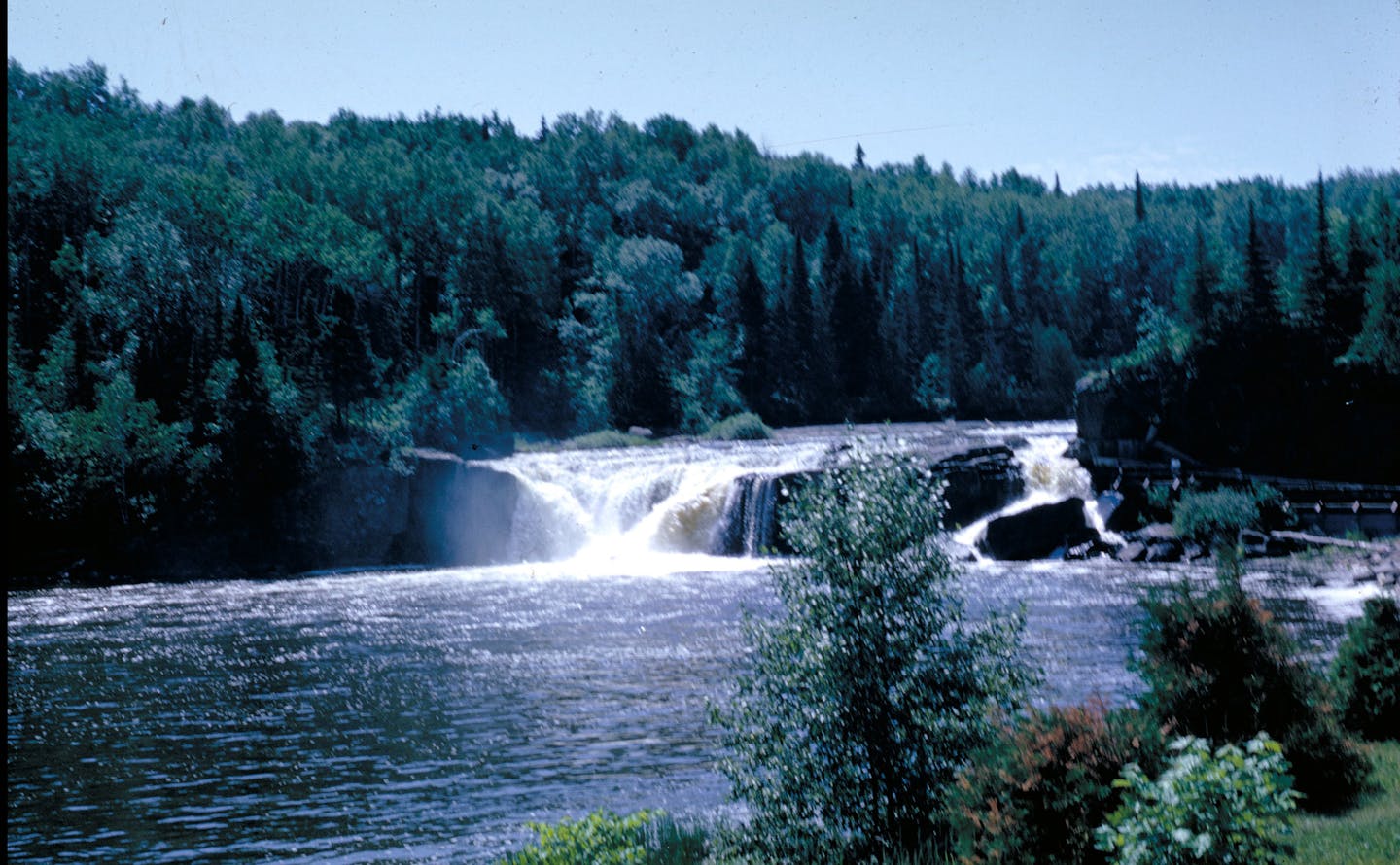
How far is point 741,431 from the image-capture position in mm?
81938

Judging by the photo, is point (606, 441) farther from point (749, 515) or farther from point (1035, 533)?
point (1035, 533)

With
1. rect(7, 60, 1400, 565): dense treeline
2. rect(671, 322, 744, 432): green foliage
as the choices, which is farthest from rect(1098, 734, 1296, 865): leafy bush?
rect(671, 322, 744, 432): green foliage

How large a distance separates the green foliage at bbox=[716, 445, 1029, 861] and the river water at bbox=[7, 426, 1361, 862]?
111 inches

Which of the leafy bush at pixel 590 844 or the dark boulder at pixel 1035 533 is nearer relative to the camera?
the leafy bush at pixel 590 844

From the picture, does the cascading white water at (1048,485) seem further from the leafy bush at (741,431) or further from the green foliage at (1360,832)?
the green foliage at (1360,832)

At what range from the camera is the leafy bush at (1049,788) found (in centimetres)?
925

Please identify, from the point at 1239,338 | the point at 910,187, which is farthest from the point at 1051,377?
the point at 910,187

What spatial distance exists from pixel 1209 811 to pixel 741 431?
74.9 meters

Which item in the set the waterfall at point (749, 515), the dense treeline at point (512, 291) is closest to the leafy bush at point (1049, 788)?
the waterfall at point (749, 515)

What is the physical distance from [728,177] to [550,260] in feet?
128

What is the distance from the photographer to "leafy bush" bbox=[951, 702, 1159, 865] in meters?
9.25

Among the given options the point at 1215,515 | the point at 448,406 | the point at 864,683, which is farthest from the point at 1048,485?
the point at 864,683

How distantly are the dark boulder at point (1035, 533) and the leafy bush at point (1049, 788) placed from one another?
35668 mm

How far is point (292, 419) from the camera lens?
179ft
